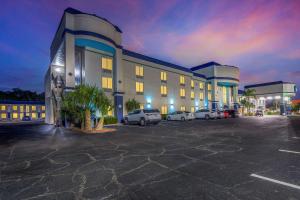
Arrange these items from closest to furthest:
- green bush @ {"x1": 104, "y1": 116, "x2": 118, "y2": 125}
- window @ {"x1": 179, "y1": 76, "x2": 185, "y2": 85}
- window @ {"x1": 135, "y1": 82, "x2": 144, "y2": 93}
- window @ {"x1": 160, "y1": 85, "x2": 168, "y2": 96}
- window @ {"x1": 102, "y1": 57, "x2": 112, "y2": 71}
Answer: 1. green bush @ {"x1": 104, "y1": 116, "x2": 118, "y2": 125}
2. window @ {"x1": 102, "y1": 57, "x2": 112, "y2": 71}
3. window @ {"x1": 135, "y1": 82, "x2": 144, "y2": 93}
4. window @ {"x1": 160, "y1": 85, "x2": 168, "y2": 96}
5. window @ {"x1": 179, "y1": 76, "x2": 185, "y2": 85}

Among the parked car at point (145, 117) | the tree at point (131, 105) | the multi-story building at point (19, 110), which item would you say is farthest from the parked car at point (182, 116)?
the multi-story building at point (19, 110)

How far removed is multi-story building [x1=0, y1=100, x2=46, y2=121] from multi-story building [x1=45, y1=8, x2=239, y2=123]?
40.1 meters

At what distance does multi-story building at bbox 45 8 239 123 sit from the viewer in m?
20.5

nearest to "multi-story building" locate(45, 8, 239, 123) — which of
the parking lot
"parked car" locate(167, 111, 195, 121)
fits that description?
"parked car" locate(167, 111, 195, 121)

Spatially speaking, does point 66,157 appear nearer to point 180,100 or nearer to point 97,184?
point 97,184

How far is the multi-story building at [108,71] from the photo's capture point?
67.2 ft

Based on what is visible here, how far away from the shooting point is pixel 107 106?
1529 centimetres

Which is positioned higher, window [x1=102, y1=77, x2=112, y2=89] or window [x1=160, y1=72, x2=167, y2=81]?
window [x1=160, y1=72, x2=167, y2=81]

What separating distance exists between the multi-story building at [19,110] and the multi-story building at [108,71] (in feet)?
132

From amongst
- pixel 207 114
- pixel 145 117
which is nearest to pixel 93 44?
pixel 145 117

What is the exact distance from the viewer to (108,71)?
80.9 feet

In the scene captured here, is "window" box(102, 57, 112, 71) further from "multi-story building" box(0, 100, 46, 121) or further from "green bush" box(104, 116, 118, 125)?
"multi-story building" box(0, 100, 46, 121)

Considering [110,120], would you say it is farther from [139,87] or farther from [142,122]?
Answer: [139,87]

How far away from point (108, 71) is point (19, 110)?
178ft
